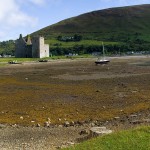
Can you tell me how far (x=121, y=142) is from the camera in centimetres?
1778

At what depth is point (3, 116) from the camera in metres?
28.3

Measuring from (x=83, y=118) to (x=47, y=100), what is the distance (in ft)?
31.9

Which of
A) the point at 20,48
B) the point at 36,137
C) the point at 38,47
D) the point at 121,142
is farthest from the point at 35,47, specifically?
the point at 121,142

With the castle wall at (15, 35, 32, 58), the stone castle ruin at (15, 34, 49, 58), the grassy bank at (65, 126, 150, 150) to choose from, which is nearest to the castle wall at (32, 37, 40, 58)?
the stone castle ruin at (15, 34, 49, 58)

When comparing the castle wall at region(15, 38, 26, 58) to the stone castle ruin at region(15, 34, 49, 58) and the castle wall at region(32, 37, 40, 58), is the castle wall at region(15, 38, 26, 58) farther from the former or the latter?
the castle wall at region(32, 37, 40, 58)

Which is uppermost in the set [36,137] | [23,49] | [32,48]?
[32,48]

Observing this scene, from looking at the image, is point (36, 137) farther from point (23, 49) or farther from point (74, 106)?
point (23, 49)

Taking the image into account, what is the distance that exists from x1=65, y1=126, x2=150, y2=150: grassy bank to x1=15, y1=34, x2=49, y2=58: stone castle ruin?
5507 inches

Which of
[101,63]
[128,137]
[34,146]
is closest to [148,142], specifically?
[128,137]

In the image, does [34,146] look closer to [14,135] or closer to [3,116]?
[14,135]

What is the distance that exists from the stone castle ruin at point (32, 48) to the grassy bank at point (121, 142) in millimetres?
139884

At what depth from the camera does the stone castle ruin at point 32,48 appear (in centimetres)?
15888

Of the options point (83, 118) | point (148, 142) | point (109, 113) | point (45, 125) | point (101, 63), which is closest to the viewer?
point (148, 142)

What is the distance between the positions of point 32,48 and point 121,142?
14428cm
